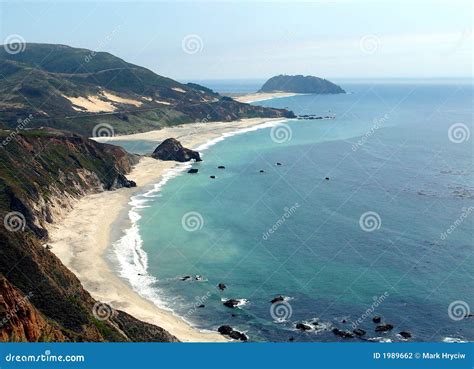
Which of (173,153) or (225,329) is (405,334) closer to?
(225,329)

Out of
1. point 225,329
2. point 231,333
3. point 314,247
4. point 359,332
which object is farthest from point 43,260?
point 314,247

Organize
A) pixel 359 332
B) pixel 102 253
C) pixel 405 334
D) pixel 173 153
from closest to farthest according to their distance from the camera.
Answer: pixel 405 334
pixel 359 332
pixel 102 253
pixel 173 153

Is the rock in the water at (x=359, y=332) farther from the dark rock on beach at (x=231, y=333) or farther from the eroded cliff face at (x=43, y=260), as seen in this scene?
the eroded cliff face at (x=43, y=260)

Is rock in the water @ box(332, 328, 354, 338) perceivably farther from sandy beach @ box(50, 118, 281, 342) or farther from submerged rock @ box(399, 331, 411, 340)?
sandy beach @ box(50, 118, 281, 342)

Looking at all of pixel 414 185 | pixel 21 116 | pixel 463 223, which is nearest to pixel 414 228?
pixel 463 223

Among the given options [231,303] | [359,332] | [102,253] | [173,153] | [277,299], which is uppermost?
[173,153]

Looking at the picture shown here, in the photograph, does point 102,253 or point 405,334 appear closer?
point 405,334

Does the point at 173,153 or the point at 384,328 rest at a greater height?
the point at 173,153

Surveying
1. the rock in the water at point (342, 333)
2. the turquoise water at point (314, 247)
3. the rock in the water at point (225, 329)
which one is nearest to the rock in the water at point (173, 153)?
the turquoise water at point (314, 247)
